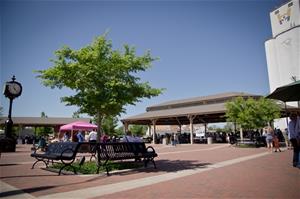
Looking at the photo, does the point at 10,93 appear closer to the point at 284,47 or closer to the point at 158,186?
the point at 158,186

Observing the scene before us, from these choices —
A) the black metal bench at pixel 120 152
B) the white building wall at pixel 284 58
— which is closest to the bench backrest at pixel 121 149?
the black metal bench at pixel 120 152

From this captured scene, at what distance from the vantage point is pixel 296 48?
5425cm

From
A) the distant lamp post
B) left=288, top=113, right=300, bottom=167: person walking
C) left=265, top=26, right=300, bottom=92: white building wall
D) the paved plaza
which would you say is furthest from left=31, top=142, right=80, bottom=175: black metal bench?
left=265, top=26, right=300, bottom=92: white building wall

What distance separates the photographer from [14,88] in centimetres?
1567

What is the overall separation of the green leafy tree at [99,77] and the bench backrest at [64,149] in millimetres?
1581

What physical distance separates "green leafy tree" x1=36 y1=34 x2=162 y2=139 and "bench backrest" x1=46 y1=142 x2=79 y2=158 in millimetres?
1581

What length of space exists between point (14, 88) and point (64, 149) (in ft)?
25.9

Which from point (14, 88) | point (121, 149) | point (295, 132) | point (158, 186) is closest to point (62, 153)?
point (121, 149)

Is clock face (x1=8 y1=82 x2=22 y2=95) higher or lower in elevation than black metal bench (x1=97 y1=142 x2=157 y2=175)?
higher

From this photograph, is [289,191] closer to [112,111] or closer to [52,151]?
[112,111]

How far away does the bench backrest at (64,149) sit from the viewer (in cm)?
920

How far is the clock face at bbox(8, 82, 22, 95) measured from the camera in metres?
15.5

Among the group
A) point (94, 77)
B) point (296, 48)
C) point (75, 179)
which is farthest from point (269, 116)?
point (296, 48)

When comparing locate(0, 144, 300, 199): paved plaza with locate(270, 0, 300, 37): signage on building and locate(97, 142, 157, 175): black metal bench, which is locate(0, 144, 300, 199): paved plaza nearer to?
locate(97, 142, 157, 175): black metal bench
